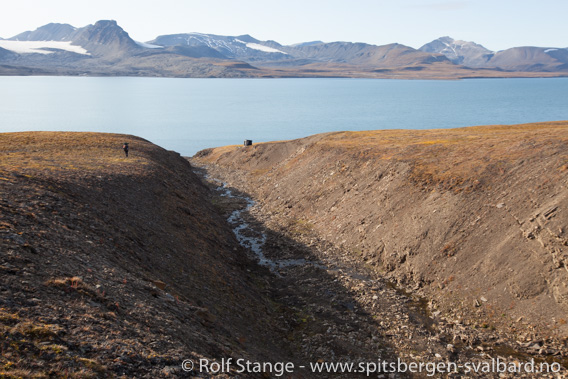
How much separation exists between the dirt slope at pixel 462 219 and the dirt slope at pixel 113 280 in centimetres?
1289

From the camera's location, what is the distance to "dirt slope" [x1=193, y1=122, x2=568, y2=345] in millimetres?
27031

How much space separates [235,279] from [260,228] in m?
17.7

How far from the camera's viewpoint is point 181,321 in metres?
19.9

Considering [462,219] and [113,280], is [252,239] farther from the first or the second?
[113,280]

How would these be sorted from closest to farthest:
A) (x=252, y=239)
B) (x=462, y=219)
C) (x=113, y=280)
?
(x=113, y=280) → (x=462, y=219) → (x=252, y=239)

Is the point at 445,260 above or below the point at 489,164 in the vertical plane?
below

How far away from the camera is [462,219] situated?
113 feet

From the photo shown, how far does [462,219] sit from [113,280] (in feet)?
93.1

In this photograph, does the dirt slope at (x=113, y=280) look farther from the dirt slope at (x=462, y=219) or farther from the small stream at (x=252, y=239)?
the dirt slope at (x=462, y=219)

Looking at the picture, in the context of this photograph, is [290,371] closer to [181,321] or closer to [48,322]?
[181,321]

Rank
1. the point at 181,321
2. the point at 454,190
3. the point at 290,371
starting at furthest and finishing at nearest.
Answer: the point at 454,190 → the point at 290,371 → the point at 181,321

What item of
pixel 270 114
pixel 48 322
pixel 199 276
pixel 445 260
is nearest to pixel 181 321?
pixel 48 322

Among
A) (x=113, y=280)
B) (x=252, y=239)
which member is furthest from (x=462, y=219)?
(x=113, y=280)

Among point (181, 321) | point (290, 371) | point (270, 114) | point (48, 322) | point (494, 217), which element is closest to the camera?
point (48, 322)
